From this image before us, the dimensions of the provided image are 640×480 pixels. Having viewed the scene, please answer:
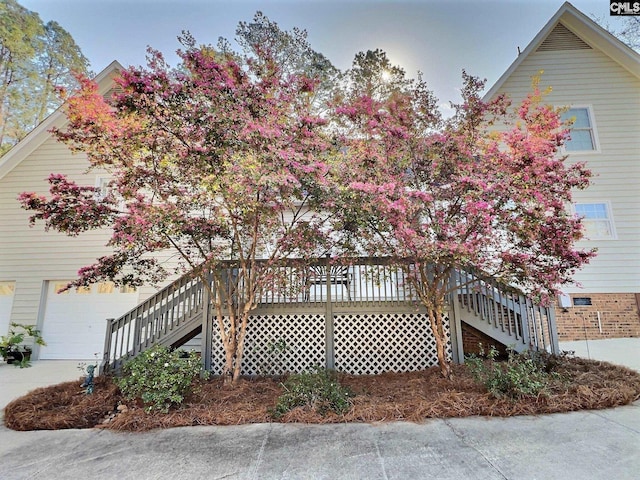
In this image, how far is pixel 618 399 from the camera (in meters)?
4.14

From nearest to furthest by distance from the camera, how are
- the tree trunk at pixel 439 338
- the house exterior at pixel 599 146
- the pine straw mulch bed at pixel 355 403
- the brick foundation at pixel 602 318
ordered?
the pine straw mulch bed at pixel 355 403, the tree trunk at pixel 439 338, the brick foundation at pixel 602 318, the house exterior at pixel 599 146

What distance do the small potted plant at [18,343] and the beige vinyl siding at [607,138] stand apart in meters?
14.2

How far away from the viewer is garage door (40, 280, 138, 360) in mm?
8969

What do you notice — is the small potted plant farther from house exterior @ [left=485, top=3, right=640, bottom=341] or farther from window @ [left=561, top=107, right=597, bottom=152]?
window @ [left=561, top=107, right=597, bottom=152]

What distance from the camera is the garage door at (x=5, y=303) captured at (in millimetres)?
9273

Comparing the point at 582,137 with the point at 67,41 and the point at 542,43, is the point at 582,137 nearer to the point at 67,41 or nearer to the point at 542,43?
the point at 542,43

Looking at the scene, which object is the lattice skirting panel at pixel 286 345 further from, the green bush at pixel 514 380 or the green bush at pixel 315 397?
the green bush at pixel 514 380

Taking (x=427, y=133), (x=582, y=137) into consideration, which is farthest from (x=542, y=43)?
(x=427, y=133)

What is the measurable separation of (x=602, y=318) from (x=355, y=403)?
8198 millimetres

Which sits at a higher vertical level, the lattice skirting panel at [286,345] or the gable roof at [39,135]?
the gable roof at [39,135]

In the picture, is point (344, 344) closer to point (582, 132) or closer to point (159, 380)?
point (159, 380)

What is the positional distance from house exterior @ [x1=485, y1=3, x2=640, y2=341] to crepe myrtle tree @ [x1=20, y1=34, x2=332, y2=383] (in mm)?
7409

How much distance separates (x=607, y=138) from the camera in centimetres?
931

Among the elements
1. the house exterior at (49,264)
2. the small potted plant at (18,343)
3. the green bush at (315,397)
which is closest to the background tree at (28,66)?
the house exterior at (49,264)
